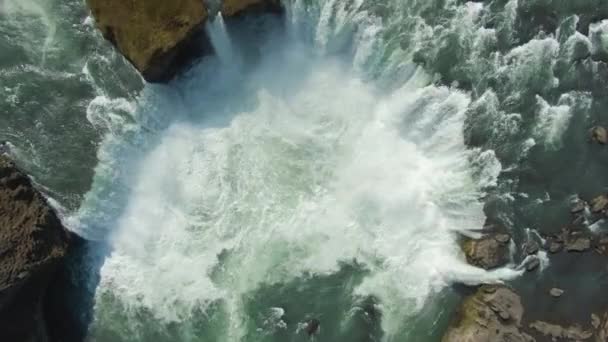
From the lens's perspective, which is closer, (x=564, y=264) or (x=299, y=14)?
(x=564, y=264)

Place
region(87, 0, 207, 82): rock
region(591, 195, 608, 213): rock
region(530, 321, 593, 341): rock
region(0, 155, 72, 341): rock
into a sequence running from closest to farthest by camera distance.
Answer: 1. region(0, 155, 72, 341): rock
2. region(530, 321, 593, 341): rock
3. region(591, 195, 608, 213): rock
4. region(87, 0, 207, 82): rock

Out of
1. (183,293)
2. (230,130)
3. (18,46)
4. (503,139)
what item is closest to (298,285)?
(183,293)

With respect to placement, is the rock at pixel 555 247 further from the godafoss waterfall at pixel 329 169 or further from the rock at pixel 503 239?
the rock at pixel 503 239

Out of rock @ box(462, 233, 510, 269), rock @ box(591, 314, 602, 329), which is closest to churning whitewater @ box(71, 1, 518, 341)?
rock @ box(462, 233, 510, 269)

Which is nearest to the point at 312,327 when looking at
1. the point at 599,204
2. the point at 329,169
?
the point at 329,169

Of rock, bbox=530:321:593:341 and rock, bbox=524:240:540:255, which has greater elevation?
rock, bbox=524:240:540:255

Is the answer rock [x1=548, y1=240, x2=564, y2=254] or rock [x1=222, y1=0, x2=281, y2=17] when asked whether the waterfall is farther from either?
rock [x1=548, y1=240, x2=564, y2=254]

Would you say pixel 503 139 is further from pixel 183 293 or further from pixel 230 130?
pixel 183 293
